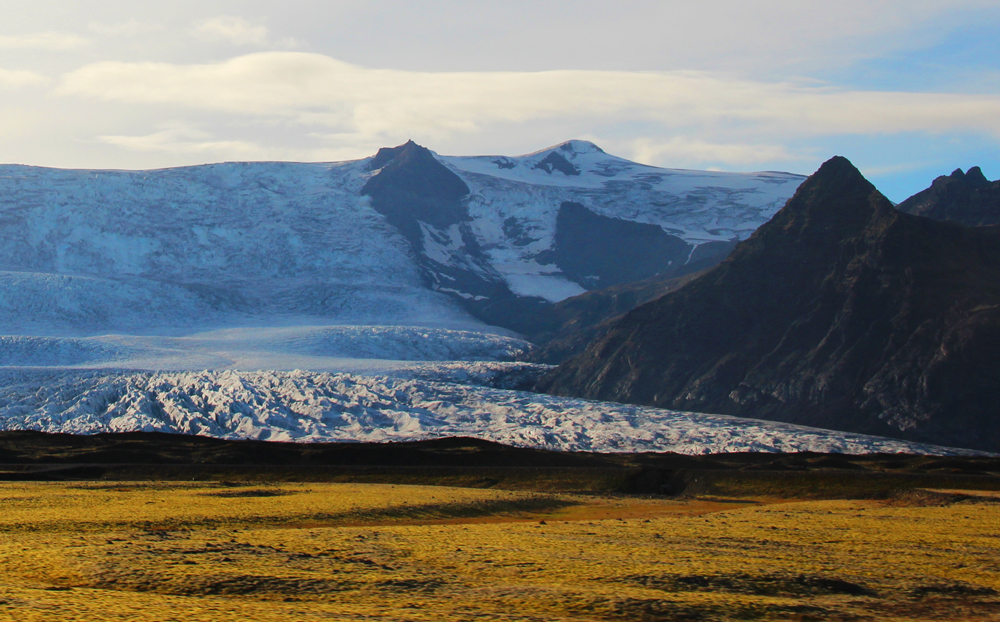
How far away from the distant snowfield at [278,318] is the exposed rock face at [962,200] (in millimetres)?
54738

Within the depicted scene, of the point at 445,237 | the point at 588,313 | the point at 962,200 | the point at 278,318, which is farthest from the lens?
the point at 445,237

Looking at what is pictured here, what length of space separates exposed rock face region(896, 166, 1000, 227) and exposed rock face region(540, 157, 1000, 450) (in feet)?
73.4

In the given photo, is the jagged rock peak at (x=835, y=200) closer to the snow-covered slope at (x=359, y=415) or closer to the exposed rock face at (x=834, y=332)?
the exposed rock face at (x=834, y=332)

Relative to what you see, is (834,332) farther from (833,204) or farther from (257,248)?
(257,248)

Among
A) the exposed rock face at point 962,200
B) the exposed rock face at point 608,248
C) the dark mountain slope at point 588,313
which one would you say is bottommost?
the dark mountain slope at point 588,313

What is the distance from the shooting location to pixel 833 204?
109438mm

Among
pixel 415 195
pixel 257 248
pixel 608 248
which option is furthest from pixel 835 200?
pixel 415 195

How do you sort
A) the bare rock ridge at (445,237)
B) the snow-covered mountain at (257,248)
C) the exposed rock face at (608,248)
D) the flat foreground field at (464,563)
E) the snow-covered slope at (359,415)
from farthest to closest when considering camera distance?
the exposed rock face at (608,248)
the bare rock ridge at (445,237)
the snow-covered mountain at (257,248)
the snow-covered slope at (359,415)
the flat foreground field at (464,563)

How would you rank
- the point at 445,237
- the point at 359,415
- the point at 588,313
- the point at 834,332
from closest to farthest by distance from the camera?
1. the point at 359,415
2. the point at 834,332
3. the point at 588,313
4. the point at 445,237

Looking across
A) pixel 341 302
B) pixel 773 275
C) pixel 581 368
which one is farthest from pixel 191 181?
pixel 773 275

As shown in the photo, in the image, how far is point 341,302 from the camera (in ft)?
464

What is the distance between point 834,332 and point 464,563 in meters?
84.4

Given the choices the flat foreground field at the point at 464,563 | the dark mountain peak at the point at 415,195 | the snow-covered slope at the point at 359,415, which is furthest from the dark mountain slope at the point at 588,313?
the flat foreground field at the point at 464,563

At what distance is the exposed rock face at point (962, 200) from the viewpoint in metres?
Answer: 126
